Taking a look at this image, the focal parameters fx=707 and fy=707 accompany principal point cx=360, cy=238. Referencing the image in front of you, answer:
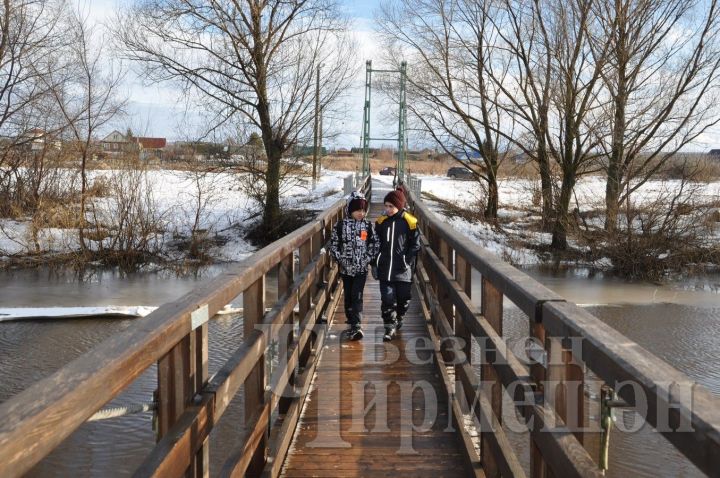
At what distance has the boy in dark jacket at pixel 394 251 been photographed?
5977 millimetres

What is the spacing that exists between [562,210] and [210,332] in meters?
13.8

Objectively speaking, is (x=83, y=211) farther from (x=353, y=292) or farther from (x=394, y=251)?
(x=394, y=251)

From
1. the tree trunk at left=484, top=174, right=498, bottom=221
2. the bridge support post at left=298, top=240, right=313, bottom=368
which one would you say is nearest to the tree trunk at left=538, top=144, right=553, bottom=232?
the tree trunk at left=484, top=174, right=498, bottom=221

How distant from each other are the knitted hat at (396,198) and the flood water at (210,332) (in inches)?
91.0

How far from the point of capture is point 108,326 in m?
12.6

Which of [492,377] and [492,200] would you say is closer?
[492,377]

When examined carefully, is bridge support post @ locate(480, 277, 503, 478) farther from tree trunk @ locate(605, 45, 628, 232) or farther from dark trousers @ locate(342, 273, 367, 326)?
tree trunk @ locate(605, 45, 628, 232)

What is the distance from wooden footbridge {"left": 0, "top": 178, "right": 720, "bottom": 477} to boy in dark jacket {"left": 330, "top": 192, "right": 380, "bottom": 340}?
253mm

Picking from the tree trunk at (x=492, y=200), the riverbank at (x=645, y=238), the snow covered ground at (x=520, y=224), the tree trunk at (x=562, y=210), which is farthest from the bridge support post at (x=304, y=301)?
the tree trunk at (x=492, y=200)

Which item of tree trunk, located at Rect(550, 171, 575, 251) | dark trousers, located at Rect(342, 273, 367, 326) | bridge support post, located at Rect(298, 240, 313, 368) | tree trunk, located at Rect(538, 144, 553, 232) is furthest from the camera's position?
tree trunk, located at Rect(538, 144, 553, 232)

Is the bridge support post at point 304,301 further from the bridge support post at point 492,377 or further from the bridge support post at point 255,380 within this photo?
the bridge support post at point 492,377

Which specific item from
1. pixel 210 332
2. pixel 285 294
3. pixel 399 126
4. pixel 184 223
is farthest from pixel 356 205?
pixel 399 126

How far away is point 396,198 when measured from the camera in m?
5.89

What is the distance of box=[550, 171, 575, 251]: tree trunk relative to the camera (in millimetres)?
22109
